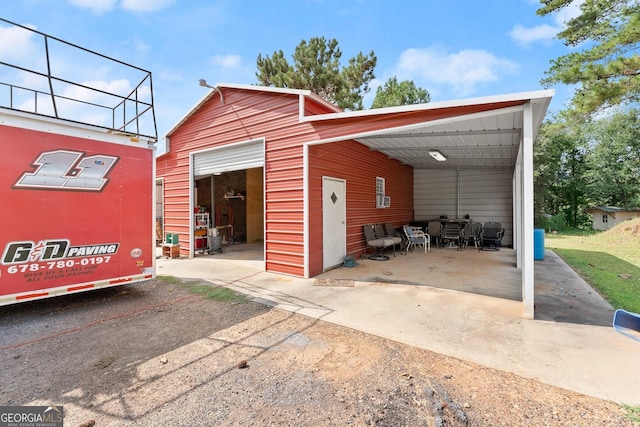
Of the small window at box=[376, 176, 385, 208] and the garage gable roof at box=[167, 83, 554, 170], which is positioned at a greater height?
the garage gable roof at box=[167, 83, 554, 170]

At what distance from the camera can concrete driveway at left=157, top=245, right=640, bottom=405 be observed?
2584 millimetres

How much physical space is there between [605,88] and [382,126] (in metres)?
6.36

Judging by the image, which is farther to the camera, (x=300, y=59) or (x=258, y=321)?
(x=300, y=59)

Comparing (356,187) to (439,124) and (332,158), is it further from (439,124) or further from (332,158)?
(439,124)

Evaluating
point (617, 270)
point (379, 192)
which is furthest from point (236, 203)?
point (617, 270)

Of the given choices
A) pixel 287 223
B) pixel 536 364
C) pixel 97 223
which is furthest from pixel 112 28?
pixel 536 364

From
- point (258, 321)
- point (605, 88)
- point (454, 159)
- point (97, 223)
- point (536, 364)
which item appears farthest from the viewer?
point (454, 159)

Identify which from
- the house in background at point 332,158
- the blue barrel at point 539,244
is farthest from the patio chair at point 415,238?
the blue barrel at point 539,244

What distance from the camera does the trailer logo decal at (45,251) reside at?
11.5ft

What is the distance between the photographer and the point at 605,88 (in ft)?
22.7

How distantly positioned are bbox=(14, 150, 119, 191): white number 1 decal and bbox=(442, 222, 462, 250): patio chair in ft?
31.9

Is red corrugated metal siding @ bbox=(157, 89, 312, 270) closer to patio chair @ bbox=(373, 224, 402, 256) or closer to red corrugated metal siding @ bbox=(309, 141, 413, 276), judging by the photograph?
red corrugated metal siding @ bbox=(309, 141, 413, 276)

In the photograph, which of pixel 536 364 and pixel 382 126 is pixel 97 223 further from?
pixel 536 364

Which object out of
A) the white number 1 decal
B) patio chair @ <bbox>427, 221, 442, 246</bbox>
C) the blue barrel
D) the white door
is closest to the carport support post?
the white door
